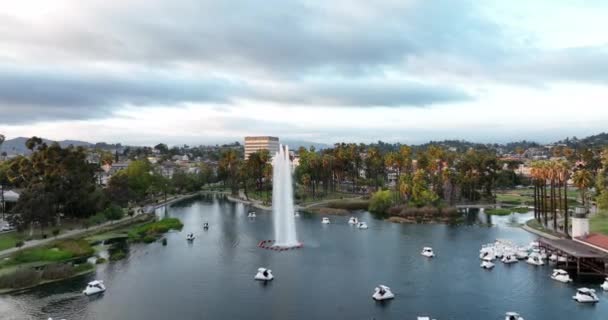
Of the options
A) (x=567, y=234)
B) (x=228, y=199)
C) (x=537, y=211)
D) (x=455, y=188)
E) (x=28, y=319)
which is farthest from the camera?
(x=228, y=199)

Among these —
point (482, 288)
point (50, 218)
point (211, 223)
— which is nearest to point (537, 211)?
point (482, 288)

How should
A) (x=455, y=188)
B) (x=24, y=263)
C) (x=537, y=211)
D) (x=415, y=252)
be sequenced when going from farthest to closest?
(x=455, y=188)
(x=537, y=211)
(x=415, y=252)
(x=24, y=263)

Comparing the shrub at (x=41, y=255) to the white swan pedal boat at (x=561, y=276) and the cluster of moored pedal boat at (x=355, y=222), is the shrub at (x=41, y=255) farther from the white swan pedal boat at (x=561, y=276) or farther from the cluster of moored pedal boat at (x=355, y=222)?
the white swan pedal boat at (x=561, y=276)

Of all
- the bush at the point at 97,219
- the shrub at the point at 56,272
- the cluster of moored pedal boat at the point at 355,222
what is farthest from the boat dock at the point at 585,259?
the bush at the point at 97,219

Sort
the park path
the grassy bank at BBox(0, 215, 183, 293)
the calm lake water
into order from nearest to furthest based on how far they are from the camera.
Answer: the calm lake water < the grassy bank at BBox(0, 215, 183, 293) < the park path

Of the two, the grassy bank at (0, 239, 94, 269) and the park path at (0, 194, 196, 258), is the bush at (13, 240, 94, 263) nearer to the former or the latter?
the grassy bank at (0, 239, 94, 269)

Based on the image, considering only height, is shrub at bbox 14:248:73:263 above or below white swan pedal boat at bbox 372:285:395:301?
above

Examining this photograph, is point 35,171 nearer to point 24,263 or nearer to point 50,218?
point 50,218

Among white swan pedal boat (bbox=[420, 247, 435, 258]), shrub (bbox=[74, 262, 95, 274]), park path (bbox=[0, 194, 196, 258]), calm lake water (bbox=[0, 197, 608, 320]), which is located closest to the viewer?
calm lake water (bbox=[0, 197, 608, 320])

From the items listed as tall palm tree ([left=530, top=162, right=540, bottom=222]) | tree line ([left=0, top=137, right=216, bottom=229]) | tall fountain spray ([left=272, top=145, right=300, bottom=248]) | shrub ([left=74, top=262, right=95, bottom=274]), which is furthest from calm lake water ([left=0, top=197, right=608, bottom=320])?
tree line ([left=0, top=137, right=216, bottom=229])
